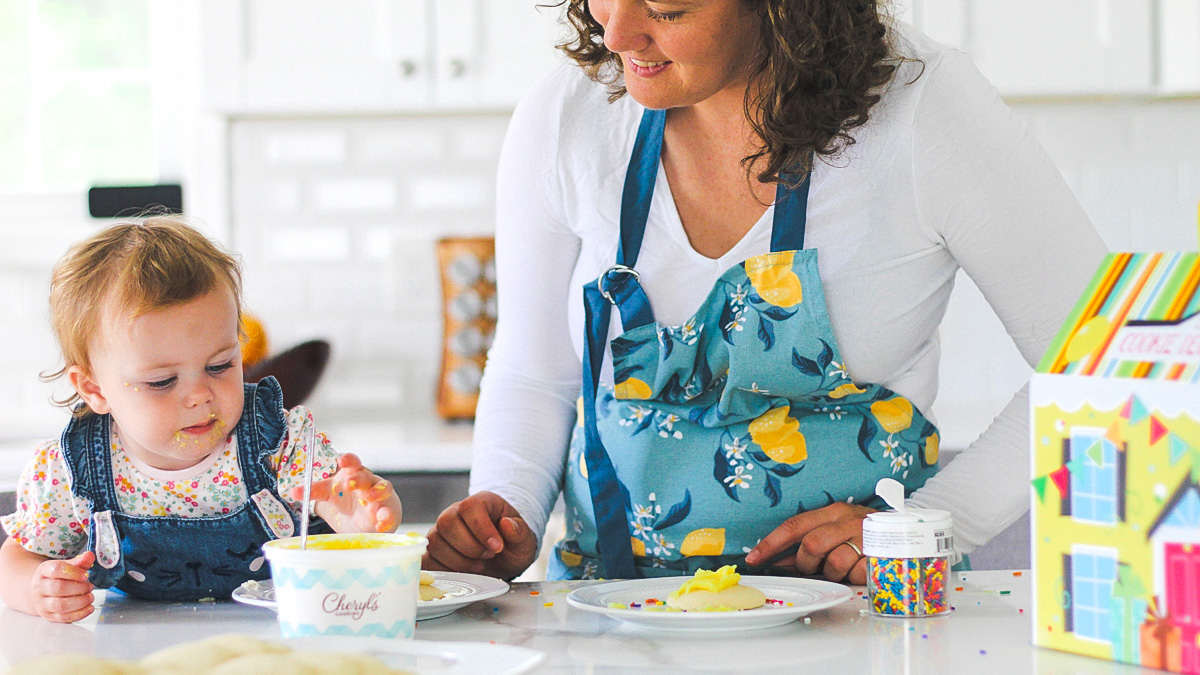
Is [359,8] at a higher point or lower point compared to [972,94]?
higher

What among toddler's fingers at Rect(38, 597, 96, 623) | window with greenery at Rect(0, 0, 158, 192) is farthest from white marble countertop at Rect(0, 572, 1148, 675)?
window with greenery at Rect(0, 0, 158, 192)

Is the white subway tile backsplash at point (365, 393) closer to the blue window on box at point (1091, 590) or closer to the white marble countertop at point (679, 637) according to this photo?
the white marble countertop at point (679, 637)

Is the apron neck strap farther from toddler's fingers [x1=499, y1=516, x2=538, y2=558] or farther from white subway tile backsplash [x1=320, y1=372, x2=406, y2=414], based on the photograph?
white subway tile backsplash [x1=320, y1=372, x2=406, y2=414]

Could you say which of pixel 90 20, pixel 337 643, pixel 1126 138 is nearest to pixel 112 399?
pixel 337 643

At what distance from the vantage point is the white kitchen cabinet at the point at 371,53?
2564 millimetres

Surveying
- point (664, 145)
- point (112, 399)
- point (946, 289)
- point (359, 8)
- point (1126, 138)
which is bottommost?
point (112, 399)

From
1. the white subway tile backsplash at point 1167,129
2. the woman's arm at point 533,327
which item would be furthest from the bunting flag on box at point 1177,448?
the white subway tile backsplash at point 1167,129

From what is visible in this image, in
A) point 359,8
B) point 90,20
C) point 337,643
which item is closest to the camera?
point 337,643

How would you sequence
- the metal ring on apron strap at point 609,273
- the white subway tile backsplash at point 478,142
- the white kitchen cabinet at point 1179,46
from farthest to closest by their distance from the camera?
the white subway tile backsplash at point 478,142, the white kitchen cabinet at point 1179,46, the metal ring on apron strap at point 609,273

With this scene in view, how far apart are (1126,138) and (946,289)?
1.68 metres

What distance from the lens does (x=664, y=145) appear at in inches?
53.5

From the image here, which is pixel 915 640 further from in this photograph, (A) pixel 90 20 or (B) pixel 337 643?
(A) pixel 90 20

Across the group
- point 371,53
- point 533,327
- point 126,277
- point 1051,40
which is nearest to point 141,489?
point 126,277

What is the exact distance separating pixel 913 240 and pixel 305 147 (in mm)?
1958
